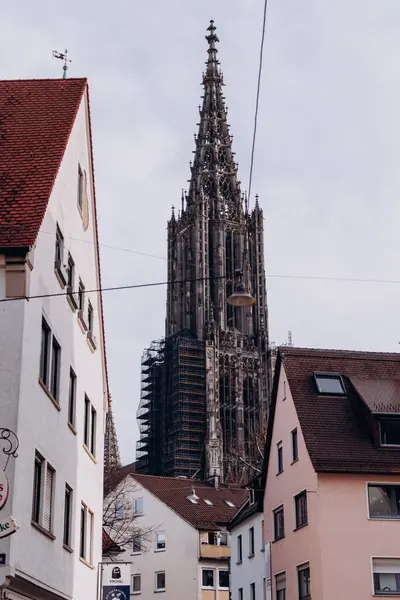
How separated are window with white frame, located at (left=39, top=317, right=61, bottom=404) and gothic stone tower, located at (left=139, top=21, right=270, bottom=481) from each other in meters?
96.4

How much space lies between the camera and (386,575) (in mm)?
33500

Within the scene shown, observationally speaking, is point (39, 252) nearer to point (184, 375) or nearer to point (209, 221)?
point (184, 375)

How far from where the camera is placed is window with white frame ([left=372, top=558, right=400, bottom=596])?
109ft

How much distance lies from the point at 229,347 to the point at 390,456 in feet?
343

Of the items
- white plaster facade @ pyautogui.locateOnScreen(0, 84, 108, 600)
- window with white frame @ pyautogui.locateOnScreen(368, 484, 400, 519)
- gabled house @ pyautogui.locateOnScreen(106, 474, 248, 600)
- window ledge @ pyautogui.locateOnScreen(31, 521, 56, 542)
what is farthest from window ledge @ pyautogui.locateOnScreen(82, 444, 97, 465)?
gabled house @ pyautogui.locateOnScreen(106, 474, 248, 600)

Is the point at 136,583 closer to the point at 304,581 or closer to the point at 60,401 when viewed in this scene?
the point at 304,581

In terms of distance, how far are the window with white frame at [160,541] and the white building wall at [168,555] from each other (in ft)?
0.70

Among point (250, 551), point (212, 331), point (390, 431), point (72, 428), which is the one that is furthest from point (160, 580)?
point (212, 331)

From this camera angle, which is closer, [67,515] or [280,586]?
[67,515]

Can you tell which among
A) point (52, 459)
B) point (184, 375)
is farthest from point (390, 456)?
point (184, 375)

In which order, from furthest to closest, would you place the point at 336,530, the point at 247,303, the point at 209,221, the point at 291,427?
the point at 209,221 → the point at 291,427 → the point at 336,530 → the point at 247,303

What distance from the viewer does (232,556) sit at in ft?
163

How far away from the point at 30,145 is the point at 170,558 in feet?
163

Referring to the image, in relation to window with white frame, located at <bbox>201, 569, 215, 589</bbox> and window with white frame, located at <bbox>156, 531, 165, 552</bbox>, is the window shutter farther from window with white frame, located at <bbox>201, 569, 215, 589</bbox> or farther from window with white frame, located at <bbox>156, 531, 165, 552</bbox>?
window with white frame, located at <bbox>156, 531, 165, 552</bbox>
